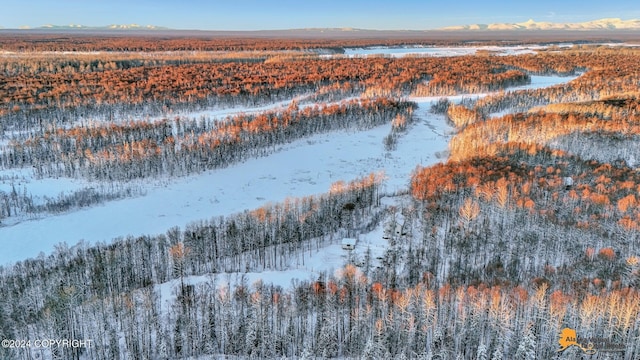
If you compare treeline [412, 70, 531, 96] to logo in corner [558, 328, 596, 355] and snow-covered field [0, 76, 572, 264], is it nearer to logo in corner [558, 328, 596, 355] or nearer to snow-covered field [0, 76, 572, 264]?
snow-covered field [0, 76, 572, 264]

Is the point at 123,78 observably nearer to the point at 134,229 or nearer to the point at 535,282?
the point at 134,229

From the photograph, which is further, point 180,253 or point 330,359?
point 180,253

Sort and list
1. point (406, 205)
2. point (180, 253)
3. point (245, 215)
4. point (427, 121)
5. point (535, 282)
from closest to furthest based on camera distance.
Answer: point (535, 282)
point (180, 253)
point (245, 215)
point (406, 205)
point (427, 121)

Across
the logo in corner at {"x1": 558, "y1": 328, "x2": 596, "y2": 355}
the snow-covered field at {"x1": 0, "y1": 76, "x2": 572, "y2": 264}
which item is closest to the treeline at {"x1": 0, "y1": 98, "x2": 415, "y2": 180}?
the snow-covered field at {"x1": 0, "y1": 76, "x2": 572, "y2": 264}

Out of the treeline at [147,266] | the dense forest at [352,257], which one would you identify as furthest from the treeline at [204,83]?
the treeline at [147,266]

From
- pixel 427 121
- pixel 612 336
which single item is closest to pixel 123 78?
pixel 427 121

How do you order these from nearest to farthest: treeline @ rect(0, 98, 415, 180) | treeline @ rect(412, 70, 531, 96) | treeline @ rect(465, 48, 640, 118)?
treeline @ rect(0, 98, 415, 180)
treeline @ rect(465, 48, 640, 118)
treeline @ rect(412, 70, 531, 96)

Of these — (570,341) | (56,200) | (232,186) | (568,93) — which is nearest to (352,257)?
(570,341)
